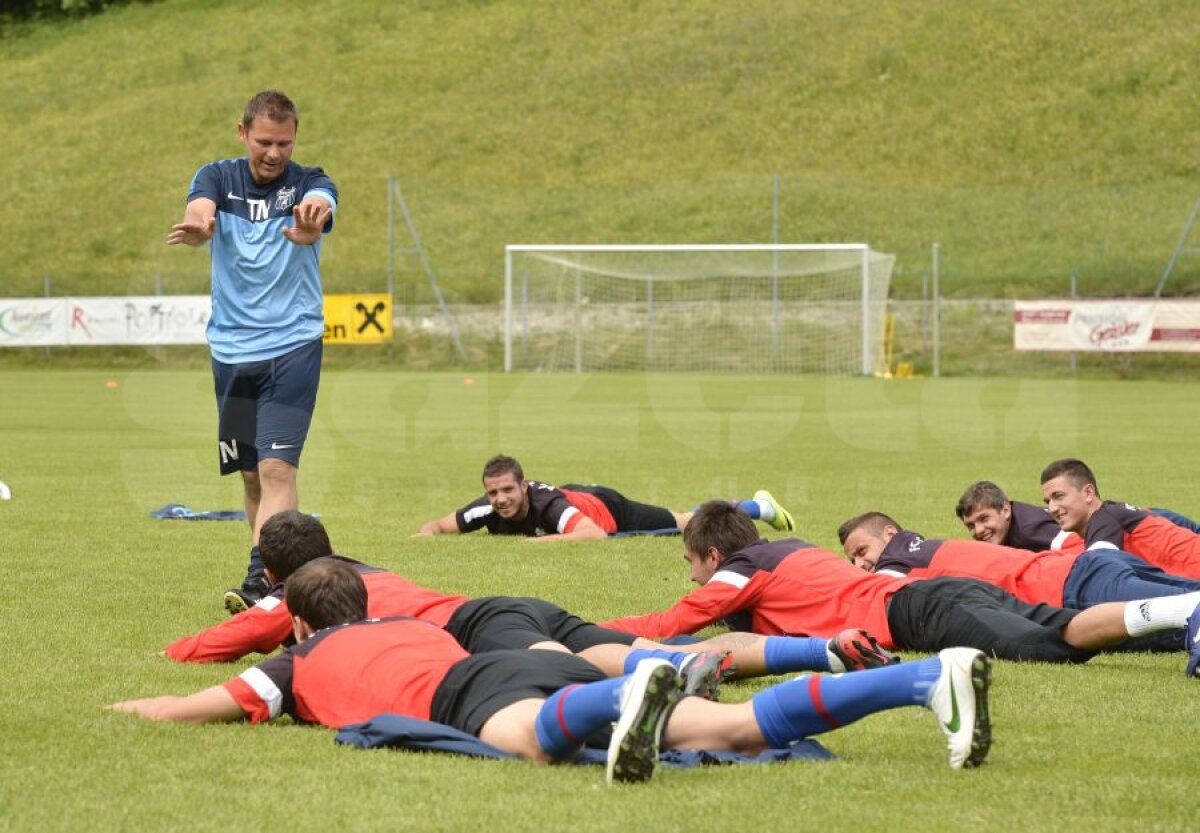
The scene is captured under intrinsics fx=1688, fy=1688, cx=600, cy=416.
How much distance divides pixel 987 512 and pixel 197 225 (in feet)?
12.7

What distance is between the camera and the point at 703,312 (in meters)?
40.2

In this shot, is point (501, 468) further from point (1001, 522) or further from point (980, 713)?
point (980, 713)

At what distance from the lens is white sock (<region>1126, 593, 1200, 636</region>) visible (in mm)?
5656

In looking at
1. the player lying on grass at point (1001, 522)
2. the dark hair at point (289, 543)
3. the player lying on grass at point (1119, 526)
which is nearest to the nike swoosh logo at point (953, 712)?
the dark hair at point (289, 543)

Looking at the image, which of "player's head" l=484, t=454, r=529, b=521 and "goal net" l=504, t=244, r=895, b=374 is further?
"goal net" l=504, t=244, r=895, b=374

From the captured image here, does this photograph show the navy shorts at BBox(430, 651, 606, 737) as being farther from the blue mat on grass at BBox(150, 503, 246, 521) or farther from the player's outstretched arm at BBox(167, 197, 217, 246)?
the blue mat on grass at BBox(150, 503, 246, 521)

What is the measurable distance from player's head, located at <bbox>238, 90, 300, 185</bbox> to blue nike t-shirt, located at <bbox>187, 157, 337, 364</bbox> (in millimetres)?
163

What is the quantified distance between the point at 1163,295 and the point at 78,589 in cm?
3519

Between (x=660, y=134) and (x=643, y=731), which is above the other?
(x=660, y=134)

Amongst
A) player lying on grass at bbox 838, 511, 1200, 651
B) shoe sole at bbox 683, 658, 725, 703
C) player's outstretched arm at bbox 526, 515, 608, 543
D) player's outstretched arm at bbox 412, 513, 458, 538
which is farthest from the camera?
player's outstretched arm at bbox 412, 513, 458, 538

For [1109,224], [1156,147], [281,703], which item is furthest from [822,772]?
[1156,147]

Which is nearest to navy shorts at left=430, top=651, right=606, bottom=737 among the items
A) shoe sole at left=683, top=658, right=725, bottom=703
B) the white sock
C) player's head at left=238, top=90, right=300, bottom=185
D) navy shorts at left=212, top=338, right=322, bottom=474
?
shoe sole at left=683, top=658, right=725, bottom=703

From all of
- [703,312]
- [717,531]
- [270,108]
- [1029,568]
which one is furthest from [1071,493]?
[703,312]

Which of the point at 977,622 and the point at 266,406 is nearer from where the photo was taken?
the point at 977,622
